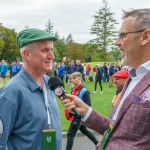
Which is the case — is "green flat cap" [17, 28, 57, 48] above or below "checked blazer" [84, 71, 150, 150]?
above

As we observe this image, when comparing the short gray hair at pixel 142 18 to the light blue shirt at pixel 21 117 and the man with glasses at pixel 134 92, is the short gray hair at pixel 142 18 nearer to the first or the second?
the man with glasses at pixel 134 92

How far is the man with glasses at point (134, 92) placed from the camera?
75.2 inches

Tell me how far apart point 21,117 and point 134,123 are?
3.65 feet

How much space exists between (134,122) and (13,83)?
1.25 meters

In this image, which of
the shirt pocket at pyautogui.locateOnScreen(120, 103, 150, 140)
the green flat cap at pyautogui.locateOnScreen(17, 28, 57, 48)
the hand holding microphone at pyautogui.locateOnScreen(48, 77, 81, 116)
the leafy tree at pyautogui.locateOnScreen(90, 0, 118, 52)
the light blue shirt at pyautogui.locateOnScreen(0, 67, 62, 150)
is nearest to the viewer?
the shirt pocket at pyautogui.locateOnScreen(120, 103, 150, 140)

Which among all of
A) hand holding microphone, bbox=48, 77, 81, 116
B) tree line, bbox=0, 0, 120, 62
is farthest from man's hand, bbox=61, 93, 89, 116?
tree line, bbox=0, 0, 120, 62

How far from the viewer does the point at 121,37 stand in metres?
2.32

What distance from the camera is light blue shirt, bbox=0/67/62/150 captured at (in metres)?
2.62

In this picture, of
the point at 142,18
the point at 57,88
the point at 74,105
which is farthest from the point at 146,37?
the point at 57,88

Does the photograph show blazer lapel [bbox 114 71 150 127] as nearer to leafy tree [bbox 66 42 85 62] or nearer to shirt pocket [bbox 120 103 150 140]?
shirt pocket [bbox 120 103 150 140]

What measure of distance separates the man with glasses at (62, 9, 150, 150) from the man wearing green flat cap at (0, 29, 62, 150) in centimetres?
72

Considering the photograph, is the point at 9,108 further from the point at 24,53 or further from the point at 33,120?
the point at 24,53

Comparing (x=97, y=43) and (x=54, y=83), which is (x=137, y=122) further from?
(x=97, y=43)

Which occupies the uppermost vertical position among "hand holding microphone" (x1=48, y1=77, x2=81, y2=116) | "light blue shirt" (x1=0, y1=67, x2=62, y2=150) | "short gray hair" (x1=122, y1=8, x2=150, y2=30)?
"short gray hair" (x1=122, y1=8, x2=150, y2=30)
